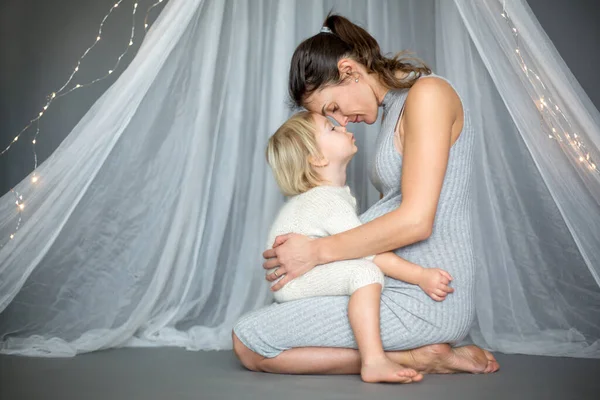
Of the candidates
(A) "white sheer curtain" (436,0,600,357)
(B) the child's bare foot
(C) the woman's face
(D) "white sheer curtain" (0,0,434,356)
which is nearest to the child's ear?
(C) the woman's face

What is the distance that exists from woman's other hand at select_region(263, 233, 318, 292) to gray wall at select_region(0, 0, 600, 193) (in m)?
1.61

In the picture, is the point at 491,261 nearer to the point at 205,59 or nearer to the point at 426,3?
the point at 426,3

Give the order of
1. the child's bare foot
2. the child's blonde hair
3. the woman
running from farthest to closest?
the child's blonde hair → the woman → the child's bare foot

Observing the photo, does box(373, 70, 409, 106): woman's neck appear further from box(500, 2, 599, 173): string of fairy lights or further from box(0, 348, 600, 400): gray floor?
box(0, 348, 600, 400): gray floor

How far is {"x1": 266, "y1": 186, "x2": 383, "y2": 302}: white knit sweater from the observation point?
1.94 meters

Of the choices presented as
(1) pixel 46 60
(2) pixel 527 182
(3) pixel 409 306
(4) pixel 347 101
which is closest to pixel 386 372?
(3) pixel 409 306

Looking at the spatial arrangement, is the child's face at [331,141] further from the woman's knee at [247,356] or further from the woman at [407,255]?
the woman's knee at [247,356]

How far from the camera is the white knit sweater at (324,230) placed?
1944 mm

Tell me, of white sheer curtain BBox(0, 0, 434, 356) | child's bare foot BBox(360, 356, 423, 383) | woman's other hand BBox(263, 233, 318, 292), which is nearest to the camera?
child's bare foot BBox(360, 356, 423, 383)

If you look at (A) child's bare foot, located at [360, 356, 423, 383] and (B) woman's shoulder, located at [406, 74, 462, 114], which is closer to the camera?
(A) child's bare foot, located at [360, 356, 423, 383]

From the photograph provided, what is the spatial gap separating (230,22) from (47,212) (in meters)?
1.01

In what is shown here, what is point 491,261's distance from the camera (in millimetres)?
2555

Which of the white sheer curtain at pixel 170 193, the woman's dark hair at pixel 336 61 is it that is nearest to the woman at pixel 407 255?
the woman's dark hair at pixel 336 61

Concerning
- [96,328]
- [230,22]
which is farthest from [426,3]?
[96,328]
